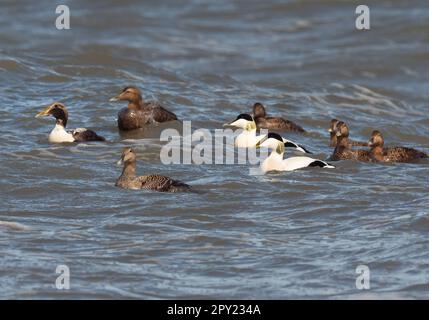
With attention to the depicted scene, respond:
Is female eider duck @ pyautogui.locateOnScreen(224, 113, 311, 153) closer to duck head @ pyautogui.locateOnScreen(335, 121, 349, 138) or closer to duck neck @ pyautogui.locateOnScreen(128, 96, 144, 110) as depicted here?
duck head @ pyautogui.locateOnScreen(335, 121, 349, 138)

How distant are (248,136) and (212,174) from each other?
248cm

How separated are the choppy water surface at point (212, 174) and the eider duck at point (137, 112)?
0.38 metres

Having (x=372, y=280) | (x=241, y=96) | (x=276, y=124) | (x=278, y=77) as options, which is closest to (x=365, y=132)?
(x=276, y=124)

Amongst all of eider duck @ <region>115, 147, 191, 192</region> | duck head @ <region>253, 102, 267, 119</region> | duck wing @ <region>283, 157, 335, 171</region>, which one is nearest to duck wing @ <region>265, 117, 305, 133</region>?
duck head @ <region>253, 102, 267, 119</region>

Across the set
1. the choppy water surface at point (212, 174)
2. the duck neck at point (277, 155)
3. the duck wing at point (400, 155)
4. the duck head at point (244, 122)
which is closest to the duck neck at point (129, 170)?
the choppy water surface at point (212, 174)

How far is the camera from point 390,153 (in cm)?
1686

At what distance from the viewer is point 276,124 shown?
19.4 metres

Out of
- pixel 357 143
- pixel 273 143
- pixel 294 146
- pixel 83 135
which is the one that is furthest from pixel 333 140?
pixel 83 135

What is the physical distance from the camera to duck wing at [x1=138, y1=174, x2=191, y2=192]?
14.3m

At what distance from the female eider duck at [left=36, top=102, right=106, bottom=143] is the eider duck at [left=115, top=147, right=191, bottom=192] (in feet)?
9.21

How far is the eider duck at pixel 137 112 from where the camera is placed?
18.7 meters

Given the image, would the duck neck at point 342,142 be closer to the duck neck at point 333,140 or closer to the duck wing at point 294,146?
the duck wing at point 294,146

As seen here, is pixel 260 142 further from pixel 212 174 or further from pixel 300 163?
pixel 212 174
